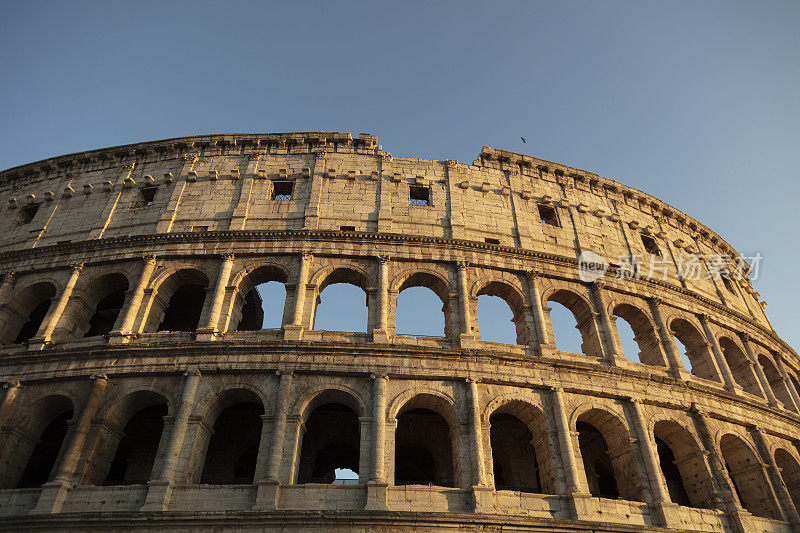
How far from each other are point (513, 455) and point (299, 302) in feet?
27.3

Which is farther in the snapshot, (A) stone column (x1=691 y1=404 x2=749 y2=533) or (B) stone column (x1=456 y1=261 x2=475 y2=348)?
(B) stone column (x1=456 y1=261 x2=475 y2=348)

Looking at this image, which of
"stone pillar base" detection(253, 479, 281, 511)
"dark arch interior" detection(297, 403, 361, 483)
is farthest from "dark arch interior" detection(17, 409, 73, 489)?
"stone pillar base" detection(253, 479, 281, 511)

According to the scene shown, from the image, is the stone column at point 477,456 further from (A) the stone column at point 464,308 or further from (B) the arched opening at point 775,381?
(B) the arched opening at point 775,381

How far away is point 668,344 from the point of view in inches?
709

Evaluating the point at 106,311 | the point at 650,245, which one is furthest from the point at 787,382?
the point at 106,311

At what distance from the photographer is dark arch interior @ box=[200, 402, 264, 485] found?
1567 centimetres

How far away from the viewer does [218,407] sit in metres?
14.3

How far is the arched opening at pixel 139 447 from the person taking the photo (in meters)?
15.6

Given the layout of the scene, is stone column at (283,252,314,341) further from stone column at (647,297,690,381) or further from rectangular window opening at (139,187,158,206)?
stone column at (647,297,690,381)

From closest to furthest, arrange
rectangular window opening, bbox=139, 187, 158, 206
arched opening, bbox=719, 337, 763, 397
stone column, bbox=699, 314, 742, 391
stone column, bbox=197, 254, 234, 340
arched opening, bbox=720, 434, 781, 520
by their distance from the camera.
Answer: stone column, bbox=197, 254, 234, 340
arched opening, bbox=720, 434, 781, 520
stone column, bbox=699, 314, 742, 391
arched opening, bbox=719, 337, 763, 397
rectangular window opening, bbox=139, 187, 158, 206

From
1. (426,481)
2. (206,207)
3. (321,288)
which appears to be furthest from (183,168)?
(426,481)

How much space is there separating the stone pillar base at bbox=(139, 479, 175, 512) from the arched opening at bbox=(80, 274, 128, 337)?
7.07 metres

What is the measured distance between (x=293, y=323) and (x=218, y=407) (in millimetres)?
3152

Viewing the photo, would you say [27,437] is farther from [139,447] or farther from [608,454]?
[608,454]
